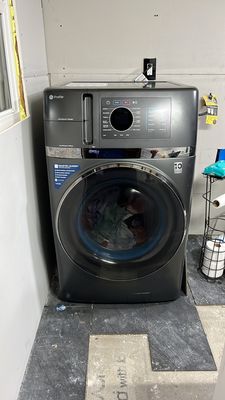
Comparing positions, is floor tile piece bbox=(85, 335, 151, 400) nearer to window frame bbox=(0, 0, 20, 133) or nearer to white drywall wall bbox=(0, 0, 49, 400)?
white drywall wall bbox=(0, 0, 49, 400)

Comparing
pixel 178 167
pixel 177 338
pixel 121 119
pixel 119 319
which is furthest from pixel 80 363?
pixel 121 119

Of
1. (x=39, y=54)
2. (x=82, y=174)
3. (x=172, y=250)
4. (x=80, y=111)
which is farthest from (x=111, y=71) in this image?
(x=172, y=250)

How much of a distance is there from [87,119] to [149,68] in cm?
73

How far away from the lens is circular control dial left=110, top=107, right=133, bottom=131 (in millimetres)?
1200

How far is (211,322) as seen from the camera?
1458 millimetres

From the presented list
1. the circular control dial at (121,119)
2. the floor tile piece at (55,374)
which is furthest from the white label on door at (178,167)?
the floor tile piece at (55,374)

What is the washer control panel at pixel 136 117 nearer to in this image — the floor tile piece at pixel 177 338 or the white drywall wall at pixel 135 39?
the white drywall wall at pixel 135 39

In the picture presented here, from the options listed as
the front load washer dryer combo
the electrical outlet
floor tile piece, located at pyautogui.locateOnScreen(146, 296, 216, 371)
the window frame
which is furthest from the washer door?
the electrical outlet

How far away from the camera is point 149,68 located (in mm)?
1742

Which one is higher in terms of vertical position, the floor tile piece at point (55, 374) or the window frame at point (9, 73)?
the window frame at point (9, 73)

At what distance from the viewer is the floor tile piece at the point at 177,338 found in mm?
1258

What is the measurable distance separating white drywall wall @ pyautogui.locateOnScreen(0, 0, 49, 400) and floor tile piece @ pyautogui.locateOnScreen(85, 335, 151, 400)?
27cm

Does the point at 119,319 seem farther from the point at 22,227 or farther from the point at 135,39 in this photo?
the point at 135,39

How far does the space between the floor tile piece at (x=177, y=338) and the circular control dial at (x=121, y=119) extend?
34.1 inches
